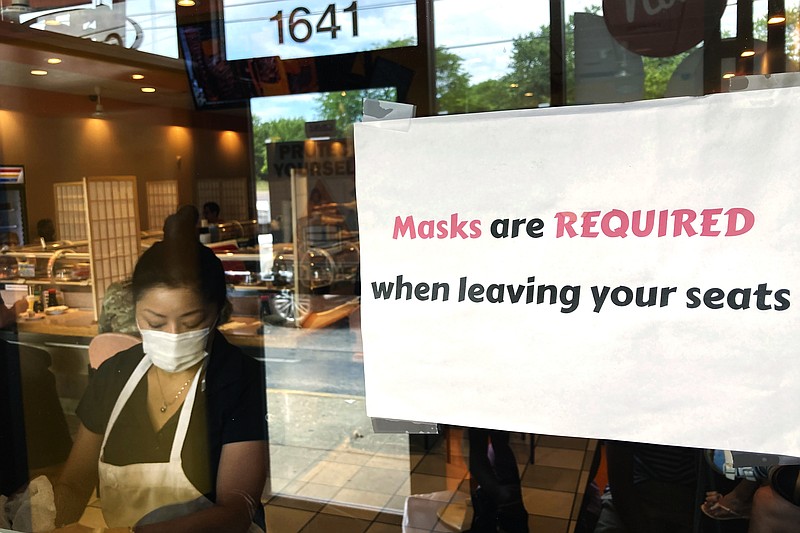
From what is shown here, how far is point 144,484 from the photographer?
80.4 inches

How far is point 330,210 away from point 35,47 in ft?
9.66

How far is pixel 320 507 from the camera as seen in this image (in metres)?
3.05

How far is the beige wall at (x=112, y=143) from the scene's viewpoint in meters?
2.69

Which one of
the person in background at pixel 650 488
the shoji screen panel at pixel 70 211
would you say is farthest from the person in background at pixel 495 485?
the shoji screen panel at pixel 70 211

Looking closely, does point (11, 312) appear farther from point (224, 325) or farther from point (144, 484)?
point (144, 484)

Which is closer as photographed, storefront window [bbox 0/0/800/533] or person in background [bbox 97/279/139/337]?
storefront window [bbox 0/0/800/533]

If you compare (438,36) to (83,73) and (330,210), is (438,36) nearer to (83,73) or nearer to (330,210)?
(83,73)

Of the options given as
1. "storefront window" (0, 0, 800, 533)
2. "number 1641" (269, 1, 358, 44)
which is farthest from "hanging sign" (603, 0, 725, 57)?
"number 1641" (269, 1, 358, 44)

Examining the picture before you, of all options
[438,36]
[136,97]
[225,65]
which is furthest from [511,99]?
[136,97]

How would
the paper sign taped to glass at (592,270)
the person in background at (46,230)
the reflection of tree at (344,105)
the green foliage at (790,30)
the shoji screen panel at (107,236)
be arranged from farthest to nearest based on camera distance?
the reflection of tree at (344,105), the shoji screen panel at (107,236), the person in background at (46,230), the green foliage at (790,30), the paper sign taped to glass at (592,270)

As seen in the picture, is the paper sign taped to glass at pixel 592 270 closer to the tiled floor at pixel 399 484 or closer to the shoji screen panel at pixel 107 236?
the tiled floor at pixel 399 484

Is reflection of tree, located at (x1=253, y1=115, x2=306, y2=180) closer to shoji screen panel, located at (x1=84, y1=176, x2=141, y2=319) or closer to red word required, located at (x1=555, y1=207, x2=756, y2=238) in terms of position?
shoji screen panel, located at (x1=84, y1=176, x2=141, y2=319)

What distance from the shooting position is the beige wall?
106 inches

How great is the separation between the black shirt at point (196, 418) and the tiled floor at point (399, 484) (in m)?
0.45
